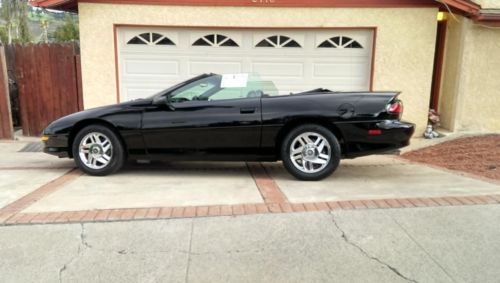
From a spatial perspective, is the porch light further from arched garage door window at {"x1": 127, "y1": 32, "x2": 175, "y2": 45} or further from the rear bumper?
arched garage door window at {"x1": 127, "y1": 32, "x2": 175, "y2": 45}

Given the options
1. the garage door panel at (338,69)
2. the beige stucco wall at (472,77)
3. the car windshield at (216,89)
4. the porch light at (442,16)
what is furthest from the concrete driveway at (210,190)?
the porch light at (442,16)

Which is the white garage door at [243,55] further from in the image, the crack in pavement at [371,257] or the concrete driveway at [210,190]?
the crack in pavement at [371,257]

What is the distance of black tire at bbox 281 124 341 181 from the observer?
5426mm

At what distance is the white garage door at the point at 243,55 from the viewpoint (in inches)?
345

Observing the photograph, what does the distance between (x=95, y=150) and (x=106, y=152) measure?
6.0 inches

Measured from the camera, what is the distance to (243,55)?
8.83 meters

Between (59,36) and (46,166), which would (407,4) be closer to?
(46,166)

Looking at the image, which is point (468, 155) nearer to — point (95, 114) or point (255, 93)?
point (255, 93)

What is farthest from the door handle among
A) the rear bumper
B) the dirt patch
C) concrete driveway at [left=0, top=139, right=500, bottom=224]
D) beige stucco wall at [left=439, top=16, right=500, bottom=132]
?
beige stucco wall at [left=439, top=16, right=500, bottom=132]

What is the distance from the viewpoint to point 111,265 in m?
3.30

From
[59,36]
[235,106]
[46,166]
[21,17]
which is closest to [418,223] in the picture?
[235,106]

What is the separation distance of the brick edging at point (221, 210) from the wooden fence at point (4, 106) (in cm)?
541

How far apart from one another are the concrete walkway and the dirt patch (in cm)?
230

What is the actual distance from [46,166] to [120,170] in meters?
1.33
